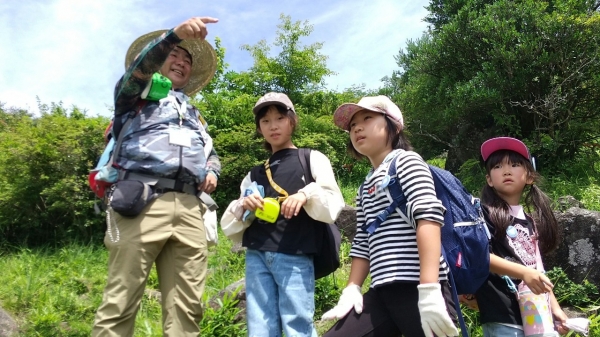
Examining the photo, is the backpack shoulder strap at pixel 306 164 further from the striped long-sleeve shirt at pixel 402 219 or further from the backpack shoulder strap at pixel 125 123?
the backpack shoulder strap at pixel 125 123

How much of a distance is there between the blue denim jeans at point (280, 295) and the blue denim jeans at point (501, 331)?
90 cm

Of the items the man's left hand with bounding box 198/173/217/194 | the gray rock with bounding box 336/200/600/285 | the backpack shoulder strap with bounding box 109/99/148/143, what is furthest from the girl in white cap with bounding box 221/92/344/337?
the gray rock with bounding box 336/200/600/285

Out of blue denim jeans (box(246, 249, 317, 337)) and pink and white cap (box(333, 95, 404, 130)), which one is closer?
pink and white cap (box(333, 95, 404, 130))

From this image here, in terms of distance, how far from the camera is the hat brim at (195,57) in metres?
3.13

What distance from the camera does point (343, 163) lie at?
8.91m

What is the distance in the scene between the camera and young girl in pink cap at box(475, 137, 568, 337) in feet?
7.16

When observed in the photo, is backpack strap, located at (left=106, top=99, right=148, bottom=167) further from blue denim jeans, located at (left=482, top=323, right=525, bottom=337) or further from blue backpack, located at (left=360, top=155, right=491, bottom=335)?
blue denim jeans, located at (left=482, top=323, right=525, bottom=337)

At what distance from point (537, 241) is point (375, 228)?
109 cm

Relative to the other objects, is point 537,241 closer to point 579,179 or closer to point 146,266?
point 146,266

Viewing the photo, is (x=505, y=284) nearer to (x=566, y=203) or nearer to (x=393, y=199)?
(x=393, y=199)

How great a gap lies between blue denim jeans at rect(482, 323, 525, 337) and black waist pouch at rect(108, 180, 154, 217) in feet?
6.12

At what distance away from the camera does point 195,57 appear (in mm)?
3225

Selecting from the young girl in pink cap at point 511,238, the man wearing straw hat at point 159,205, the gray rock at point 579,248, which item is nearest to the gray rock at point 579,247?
the gray rock at point 579,248

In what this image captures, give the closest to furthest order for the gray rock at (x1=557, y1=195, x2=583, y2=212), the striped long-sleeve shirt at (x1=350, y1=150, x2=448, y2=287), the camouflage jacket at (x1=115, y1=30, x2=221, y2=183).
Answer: the striped long-sleeve shirt at (x1=350, y1=150, x2=448, y2=287) < the camouflage jacket at (x1=115, y1=30, x2=221, y2=183) < the gray rock at (x1=557, y1=195, x2=583, y2=212)
